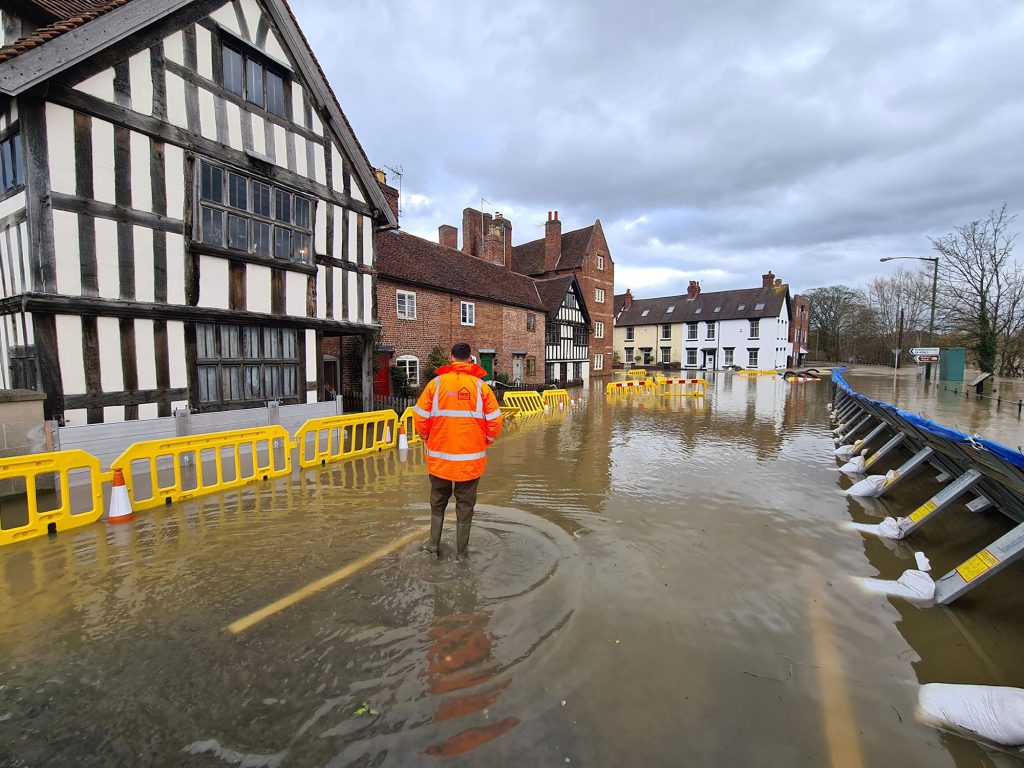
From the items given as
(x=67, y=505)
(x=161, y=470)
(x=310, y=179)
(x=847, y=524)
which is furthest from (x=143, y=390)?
(x=847, y=524)

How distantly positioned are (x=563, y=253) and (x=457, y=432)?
35.4m

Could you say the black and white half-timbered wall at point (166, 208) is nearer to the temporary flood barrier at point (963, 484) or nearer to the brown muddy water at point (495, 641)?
the brown muddy water at point (495, 641)

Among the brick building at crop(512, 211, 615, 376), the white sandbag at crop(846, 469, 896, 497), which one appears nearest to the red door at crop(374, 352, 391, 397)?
the white sandbag at crop(846, 469, 896, 497)

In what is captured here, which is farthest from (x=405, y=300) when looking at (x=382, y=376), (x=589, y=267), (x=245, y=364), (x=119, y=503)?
(x=589, y=267)

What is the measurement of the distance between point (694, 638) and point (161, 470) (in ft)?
29.3

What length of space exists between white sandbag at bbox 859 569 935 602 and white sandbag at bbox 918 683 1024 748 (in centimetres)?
132

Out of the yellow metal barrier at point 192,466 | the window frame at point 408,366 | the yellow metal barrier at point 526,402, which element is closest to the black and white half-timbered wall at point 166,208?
the yellow metal barrier at point 192,466

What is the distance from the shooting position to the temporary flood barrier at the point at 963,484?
3.77m

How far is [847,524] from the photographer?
5.66 m

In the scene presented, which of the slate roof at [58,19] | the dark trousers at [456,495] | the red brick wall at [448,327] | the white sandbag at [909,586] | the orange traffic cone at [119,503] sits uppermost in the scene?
the slate roof at [58,19]

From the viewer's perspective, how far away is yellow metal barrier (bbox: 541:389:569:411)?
18.2 m

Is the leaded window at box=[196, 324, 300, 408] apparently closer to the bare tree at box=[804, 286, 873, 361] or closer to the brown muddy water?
the brown muddy water

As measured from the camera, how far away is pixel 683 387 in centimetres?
2517

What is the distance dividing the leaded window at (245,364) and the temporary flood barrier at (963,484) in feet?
36.8
